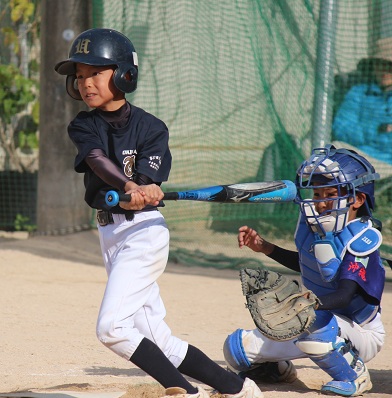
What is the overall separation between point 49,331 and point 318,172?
223cm

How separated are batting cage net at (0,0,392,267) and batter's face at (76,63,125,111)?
14.0 ft

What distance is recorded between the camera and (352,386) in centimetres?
391

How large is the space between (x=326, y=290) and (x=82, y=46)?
166 centimetres

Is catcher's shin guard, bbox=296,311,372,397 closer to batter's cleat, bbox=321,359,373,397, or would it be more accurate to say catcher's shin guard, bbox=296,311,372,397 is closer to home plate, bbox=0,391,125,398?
batter's cleat, bbox=321,359,373,397

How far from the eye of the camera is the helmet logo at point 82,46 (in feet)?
11.9

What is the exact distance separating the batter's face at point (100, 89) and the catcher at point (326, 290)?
89 centimetres

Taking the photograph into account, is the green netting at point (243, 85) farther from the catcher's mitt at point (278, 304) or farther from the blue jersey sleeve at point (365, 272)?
the catcher's mitt at point (278, 304)

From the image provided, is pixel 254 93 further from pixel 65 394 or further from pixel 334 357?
pixel 65 394

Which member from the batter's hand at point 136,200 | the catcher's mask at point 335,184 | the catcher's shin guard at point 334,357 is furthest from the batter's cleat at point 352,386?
the batter's hand at point 136,200

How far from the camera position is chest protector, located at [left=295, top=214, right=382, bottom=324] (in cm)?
393

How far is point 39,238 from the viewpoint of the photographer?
884 cm

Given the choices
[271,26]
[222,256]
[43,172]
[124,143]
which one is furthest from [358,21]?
[124,143]

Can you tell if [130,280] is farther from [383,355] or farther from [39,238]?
[39,238]

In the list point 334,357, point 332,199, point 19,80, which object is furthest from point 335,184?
point 19,80
